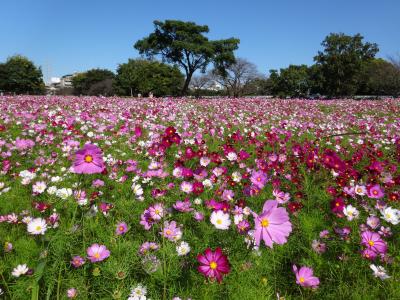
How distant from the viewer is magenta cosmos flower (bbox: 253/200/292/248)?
1.17 m

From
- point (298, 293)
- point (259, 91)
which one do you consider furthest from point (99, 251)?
point (259, 91)

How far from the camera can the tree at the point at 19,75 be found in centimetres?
4612

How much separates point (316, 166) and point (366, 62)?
46684 mm

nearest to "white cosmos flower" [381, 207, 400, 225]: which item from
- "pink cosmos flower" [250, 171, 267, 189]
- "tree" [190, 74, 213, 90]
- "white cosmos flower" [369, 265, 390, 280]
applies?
"white cosmos flower" [369, 265, 390, 280]

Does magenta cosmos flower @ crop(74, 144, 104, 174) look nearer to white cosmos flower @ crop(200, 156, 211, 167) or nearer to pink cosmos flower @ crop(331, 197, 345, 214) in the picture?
pink cosmos flower @ crop(331, 197, 345, 214)

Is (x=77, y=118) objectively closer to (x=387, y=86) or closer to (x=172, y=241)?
(x=172, y=241)

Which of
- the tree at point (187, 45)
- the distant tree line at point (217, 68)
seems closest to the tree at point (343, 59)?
the distant tree line at point (217, 68)

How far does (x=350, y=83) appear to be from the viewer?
40969 millimetres

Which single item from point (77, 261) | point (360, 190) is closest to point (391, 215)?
point (360, 190)

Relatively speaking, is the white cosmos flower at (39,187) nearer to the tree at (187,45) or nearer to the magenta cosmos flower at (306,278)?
the magenta cosmos flower at (306,278)

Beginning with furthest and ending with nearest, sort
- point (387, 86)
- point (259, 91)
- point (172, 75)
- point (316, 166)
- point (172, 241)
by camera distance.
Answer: point (259, 91), point (172, 75), point (387, 86), point (316, 166), point (172, 241)

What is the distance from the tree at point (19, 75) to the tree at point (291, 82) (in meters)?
34.6

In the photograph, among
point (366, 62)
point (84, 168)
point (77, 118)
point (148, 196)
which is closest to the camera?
point (84, 168)

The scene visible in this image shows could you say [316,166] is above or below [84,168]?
below
